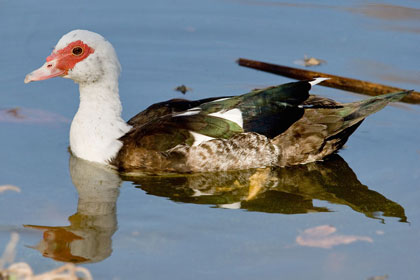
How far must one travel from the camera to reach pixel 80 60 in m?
8.55

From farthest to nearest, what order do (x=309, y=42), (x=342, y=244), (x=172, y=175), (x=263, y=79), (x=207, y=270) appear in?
(x=309, y=42) < (x=263, y=79) < (x=172, y=175) < (x=342, y=244) < (x=207, y=270)

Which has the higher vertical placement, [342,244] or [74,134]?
[74,134]

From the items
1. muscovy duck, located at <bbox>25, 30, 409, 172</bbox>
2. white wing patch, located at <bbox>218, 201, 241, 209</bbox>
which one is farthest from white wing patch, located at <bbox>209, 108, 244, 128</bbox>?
white wing patch, located at <bbox>218, 201, 241, 209</bbox>

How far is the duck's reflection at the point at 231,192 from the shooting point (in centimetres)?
730

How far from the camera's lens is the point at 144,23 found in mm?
12164

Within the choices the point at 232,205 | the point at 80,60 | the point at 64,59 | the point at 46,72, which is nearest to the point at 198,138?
the point at 232,205

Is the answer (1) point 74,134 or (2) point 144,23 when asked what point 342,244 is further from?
(2) point 144,23

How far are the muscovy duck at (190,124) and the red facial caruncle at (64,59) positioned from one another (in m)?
0.01

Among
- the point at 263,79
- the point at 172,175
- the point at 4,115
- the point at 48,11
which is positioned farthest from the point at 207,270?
the point at 48,11

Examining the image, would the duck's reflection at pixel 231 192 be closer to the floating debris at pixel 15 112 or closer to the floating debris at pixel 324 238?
the floating debris at pixel 324 238

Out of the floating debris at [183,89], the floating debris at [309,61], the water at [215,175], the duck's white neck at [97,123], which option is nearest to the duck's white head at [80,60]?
the duck's white neck at [97,123]

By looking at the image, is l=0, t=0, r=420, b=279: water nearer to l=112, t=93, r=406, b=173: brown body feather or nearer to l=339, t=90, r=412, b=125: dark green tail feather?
l=112, t=93, r=406, b=173: brown body feather

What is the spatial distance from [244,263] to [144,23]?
631 centimetres

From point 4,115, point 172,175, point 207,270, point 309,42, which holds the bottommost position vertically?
point 207,270
